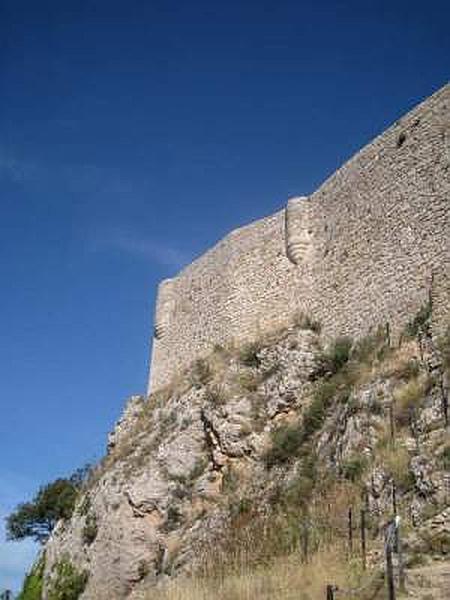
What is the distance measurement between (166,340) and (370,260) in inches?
359

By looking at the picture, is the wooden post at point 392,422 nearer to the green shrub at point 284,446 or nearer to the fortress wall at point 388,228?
the fortress wall at point 388,228

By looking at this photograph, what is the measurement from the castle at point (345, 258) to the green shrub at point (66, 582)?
6.71 metres

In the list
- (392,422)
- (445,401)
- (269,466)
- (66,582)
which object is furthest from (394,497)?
(66,582)

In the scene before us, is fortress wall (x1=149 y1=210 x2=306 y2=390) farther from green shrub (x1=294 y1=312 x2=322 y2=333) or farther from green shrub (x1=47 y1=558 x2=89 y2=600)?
green shrub (x1=47 y1=558 x2=89 y2=600)

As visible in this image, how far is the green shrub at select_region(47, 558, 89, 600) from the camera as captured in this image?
16953 millimetres

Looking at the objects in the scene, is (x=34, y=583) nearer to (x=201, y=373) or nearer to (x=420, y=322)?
(x=201, y=373)

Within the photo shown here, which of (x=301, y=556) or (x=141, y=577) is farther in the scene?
(x=141, y=577)

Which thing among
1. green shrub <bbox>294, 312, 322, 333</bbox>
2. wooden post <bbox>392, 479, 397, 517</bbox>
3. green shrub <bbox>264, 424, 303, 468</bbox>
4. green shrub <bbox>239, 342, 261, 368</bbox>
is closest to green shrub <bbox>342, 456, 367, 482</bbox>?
wooden post <bbox>392, 479, 397, 517</bbox>

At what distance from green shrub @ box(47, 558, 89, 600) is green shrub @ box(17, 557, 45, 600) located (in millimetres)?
674

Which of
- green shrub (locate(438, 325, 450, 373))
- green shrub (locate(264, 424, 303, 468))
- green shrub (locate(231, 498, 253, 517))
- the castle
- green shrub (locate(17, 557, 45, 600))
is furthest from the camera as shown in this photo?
green shrub (locate(17, 557, 45, 600))

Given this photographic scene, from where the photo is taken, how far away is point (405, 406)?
1181 centimetres

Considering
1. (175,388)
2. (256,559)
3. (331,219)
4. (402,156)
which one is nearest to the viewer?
(256,559)

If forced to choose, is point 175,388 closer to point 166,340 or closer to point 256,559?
point 166,340

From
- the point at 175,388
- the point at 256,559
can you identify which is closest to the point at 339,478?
the point at 256,559
